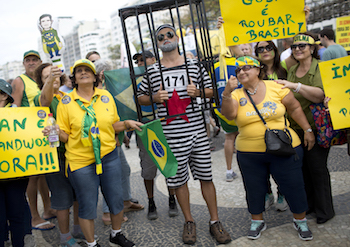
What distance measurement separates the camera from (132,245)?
3037 millimetres

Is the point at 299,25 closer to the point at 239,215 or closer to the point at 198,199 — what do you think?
the point at 239,215

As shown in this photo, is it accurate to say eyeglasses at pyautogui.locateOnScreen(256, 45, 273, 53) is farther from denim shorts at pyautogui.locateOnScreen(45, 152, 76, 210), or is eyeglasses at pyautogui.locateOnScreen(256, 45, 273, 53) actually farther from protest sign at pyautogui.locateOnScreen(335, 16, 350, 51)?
protest sign at pyautogui.locateOnScreen(335, 16, 350, 51)

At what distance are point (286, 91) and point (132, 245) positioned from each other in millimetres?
2269

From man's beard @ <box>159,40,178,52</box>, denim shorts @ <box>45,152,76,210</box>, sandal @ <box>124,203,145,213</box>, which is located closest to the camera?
man's beard @ <box>159,40,178,52</box>

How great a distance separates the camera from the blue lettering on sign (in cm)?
272

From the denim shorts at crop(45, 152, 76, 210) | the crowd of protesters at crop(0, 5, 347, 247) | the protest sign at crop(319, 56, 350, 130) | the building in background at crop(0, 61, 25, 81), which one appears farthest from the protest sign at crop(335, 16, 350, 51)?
the building in background at crop(0, 61, 25, 81)

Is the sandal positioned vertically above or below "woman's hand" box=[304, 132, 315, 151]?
below

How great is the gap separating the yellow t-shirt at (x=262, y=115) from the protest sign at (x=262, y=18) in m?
0.52

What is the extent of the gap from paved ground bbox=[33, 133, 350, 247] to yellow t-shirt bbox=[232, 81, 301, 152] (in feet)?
3.03

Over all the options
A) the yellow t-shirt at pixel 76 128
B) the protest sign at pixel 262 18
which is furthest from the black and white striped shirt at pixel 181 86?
the yellow t-shirt at pixel 76 128

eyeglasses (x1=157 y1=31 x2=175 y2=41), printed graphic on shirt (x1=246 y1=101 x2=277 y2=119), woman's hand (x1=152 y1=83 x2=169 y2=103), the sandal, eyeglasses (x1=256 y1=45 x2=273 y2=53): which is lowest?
the sandal

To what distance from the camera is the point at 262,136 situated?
2.71 metres

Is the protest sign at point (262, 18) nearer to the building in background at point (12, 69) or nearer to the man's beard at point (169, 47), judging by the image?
the man's beard at point (169, 47)

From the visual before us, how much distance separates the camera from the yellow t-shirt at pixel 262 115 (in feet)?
8.87
